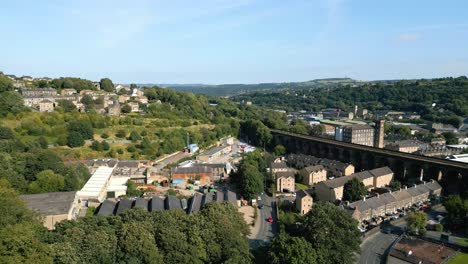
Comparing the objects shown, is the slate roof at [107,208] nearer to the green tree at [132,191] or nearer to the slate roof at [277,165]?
the green tree at [132,191]

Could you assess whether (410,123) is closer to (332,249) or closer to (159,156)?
(159,156)

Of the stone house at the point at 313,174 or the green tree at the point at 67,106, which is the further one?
the green tree at the point at 67,106

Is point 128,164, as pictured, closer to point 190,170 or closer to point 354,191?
point 190,170

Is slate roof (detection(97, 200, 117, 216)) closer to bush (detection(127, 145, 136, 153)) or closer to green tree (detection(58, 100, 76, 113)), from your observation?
bush (detection(127, 145, 136, 153))

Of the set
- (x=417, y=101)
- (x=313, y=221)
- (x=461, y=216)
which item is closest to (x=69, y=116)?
(x=313, y=221)

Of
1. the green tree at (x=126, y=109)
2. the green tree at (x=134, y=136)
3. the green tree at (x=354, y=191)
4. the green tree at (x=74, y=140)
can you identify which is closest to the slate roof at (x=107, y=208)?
the green tree at (x=74, y=140)

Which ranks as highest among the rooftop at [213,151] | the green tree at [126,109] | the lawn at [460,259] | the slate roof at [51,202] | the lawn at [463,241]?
the green tree at [126,109]

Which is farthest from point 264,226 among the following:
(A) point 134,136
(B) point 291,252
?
(A) point 134,136

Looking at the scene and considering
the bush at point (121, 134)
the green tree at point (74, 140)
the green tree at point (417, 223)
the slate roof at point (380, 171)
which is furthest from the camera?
the bush at point (121, 134)
